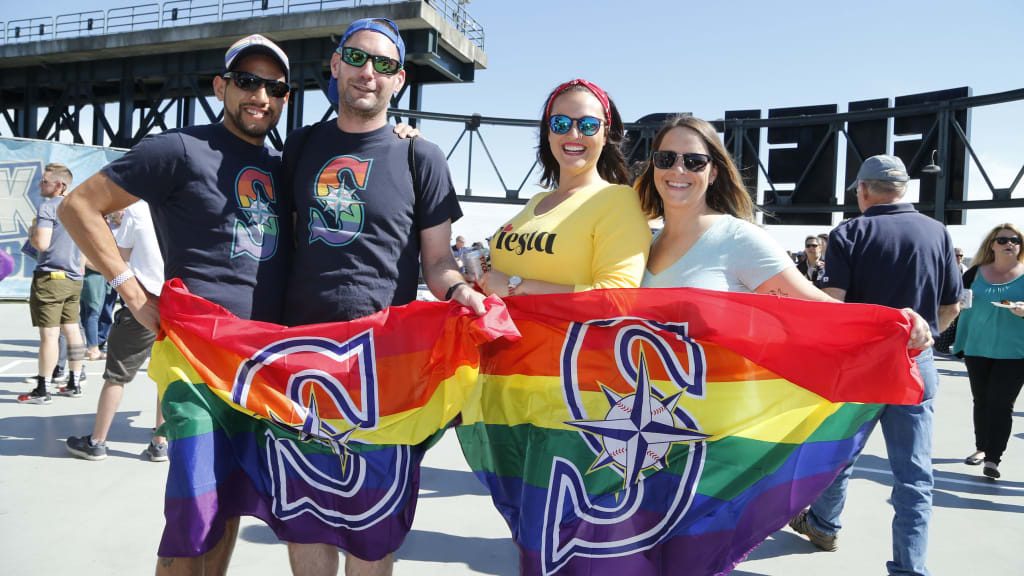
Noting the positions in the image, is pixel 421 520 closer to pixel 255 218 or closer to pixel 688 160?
pixel 255 218

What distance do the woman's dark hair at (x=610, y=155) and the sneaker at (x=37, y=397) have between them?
559cm

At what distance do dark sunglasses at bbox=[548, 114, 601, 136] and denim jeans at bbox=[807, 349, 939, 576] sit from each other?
1.93 m

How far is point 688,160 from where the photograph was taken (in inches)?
95.3

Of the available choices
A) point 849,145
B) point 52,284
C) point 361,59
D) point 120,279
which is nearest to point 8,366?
point 52,284

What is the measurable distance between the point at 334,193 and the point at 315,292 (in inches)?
14.3

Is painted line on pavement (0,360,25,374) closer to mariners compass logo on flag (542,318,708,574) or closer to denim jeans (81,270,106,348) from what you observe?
denim jeans (81,270,106,348)

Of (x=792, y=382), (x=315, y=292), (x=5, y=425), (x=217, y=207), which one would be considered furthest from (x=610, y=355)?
(x=5, y=425)

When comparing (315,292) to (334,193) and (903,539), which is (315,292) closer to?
(334,193)

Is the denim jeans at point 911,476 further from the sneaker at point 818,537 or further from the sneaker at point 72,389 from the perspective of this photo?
the sneaker at point 72,389

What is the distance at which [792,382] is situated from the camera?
2.29 metres

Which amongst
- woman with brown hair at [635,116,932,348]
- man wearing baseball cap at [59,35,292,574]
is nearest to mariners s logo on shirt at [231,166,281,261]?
man wearing baseball cap at [59,35,292,574]

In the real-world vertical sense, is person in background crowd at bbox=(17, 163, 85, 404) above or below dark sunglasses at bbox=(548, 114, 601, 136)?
below

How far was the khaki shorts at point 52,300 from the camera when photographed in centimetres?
577

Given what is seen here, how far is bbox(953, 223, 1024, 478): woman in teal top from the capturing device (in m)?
4.88
